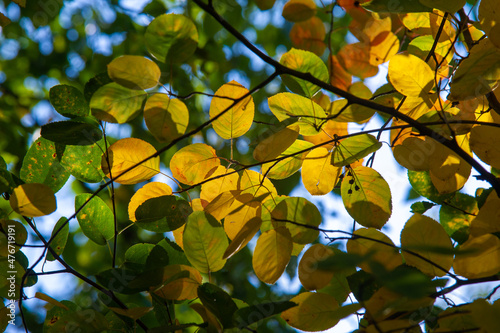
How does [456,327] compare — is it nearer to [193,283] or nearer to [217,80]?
[193,283]

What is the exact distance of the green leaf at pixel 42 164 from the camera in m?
0.57

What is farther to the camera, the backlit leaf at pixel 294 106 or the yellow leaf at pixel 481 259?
the backlit leaf at pixel 294 106

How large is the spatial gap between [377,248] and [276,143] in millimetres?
187

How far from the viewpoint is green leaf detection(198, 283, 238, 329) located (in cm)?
44

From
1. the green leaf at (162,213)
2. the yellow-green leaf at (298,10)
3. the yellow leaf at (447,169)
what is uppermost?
the yellow-green leaf at (298,10)

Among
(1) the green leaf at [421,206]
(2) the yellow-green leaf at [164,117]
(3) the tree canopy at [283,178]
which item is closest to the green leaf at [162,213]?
(3) the tree canopy at [283,178]

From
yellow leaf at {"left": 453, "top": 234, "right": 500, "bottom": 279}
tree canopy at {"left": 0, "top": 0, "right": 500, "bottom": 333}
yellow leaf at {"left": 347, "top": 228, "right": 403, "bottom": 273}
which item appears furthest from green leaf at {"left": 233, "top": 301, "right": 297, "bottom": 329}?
yellow leaf at {"left": 453, "top": 234, "right": 500, "bottom": 279}

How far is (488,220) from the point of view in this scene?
48 cm

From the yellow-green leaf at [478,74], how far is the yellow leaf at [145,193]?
0.44 metres

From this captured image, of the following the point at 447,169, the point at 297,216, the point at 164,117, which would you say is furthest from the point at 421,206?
the point at 164,117

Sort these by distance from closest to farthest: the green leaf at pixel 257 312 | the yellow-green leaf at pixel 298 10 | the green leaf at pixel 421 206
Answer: the green leaf at pixel 257 312 < the green leaf at pixel 421 206 < the yellow-green leaf at pixel 298 10

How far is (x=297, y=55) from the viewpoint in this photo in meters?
0.56

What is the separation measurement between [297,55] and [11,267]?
0.54 m

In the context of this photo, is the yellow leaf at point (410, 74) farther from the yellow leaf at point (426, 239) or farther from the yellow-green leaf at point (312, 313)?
the yellow-green leaf at point (312, 313)
